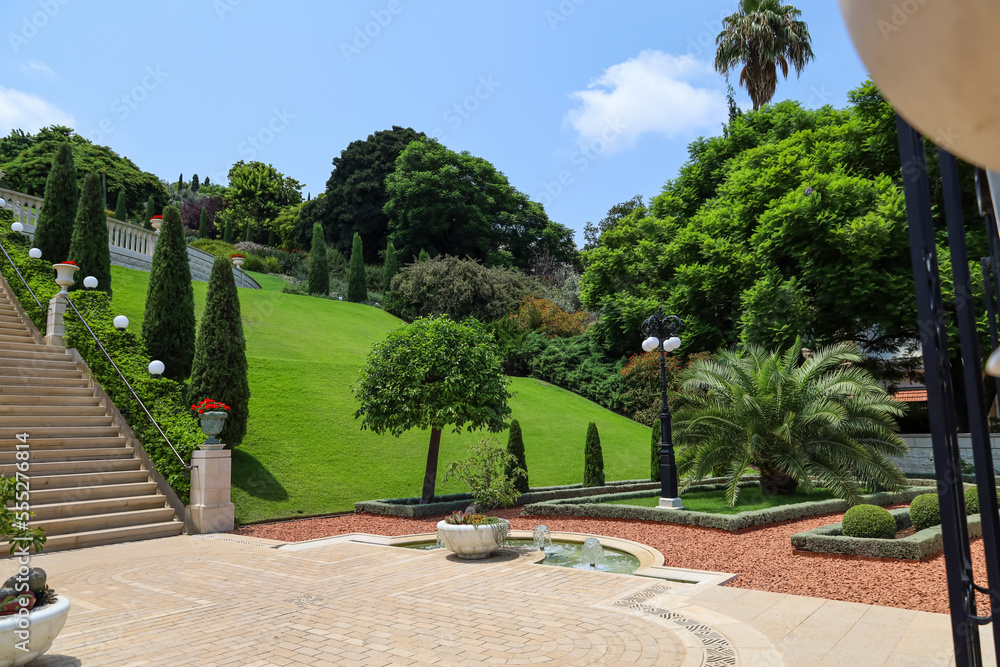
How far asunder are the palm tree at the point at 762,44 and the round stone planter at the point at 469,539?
92.9 feet

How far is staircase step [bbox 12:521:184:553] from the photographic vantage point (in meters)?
10.8

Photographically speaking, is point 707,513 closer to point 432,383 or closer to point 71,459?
point 432,383

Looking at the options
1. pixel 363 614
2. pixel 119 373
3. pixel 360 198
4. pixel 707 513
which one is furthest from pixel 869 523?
pixel 360 198

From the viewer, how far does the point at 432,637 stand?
5941 millimetres

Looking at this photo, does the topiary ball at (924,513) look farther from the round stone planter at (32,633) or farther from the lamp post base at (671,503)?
the round stone planter at (32,633)

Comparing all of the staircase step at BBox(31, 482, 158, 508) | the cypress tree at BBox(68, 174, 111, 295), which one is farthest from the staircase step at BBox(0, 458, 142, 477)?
the cypress tree at BBox(68, 174, 111, 295)

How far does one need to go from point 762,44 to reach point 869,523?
26710 millimetres

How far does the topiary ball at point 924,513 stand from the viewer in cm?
1013

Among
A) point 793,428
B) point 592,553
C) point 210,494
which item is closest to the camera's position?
point 592,553

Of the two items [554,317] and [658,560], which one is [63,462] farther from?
[554,317]

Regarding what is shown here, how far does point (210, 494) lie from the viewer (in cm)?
1256

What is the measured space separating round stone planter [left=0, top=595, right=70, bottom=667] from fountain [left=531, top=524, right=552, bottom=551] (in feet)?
22.6

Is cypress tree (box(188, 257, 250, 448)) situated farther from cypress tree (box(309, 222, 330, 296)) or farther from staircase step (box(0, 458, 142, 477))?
cypress tree (box(309, 222, 330, 296))

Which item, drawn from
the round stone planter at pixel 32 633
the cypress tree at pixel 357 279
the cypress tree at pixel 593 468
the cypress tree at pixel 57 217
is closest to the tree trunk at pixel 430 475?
the cypress tree at pixel 593 468
